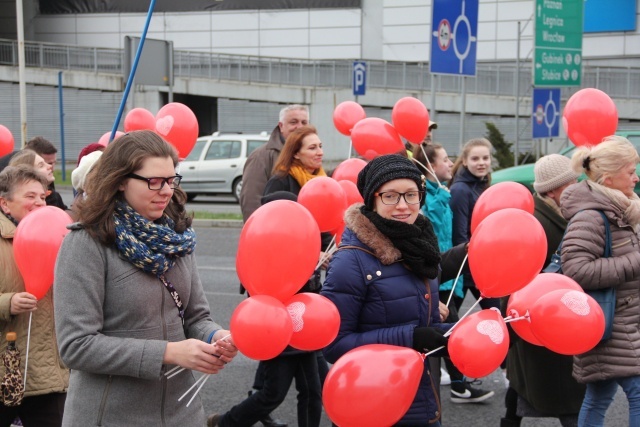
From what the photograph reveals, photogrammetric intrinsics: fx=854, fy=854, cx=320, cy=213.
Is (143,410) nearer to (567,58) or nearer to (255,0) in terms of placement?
(567,58)

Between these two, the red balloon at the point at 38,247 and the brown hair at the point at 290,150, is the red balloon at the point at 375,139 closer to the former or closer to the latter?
the brown hair at the point at 290,150

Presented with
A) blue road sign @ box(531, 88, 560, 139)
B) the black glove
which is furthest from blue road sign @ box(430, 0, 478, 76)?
the black glove

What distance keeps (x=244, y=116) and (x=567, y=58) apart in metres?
18.7

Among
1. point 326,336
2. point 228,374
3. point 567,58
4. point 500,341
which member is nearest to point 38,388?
point 326,336

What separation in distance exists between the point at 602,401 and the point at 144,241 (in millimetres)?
2615

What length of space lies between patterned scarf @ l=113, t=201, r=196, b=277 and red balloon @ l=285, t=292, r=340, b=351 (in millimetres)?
462

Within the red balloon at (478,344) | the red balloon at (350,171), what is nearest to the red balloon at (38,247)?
the red balloon at (478,344)

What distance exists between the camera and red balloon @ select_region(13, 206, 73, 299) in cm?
369

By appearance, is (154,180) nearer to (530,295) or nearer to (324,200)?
(530,295)

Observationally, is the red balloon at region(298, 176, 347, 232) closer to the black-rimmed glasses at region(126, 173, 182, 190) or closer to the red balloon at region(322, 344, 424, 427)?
the red balloon at region(322, 344, 424, 427)

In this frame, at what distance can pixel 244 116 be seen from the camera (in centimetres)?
3206

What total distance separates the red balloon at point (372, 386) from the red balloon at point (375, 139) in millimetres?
2901

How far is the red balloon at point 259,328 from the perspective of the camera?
2670 millimetres

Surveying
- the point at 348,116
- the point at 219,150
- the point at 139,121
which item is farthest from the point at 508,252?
the point at 219,150
